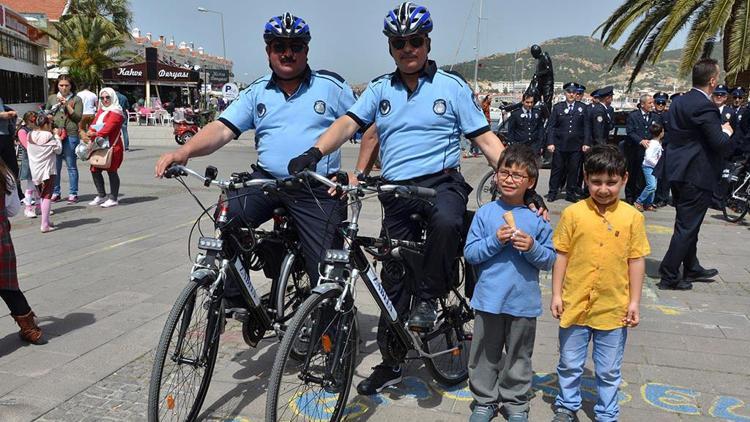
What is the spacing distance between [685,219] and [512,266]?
331 cm

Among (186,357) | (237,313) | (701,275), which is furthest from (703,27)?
(186,357)

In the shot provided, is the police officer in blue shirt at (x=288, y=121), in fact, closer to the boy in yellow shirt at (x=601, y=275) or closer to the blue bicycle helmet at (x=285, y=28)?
the blue bicycle helmet at (x=285, y=28)

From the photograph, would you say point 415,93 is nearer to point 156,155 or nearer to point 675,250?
point 675,250

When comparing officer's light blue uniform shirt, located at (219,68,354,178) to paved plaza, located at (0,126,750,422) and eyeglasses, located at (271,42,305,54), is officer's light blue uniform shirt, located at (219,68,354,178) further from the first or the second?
paved plaza, located at (0,126,750,422)

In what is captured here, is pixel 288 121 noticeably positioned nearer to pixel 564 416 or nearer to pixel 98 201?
pixel 564 416

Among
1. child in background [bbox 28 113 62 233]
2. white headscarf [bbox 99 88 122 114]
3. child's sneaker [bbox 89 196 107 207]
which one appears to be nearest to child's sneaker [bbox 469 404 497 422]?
child in background [bbox 28 113 62 233]

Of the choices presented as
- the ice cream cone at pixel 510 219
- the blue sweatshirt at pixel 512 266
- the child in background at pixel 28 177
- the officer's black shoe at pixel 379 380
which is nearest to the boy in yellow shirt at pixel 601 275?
the blue sweatshirt at pixel 512 266

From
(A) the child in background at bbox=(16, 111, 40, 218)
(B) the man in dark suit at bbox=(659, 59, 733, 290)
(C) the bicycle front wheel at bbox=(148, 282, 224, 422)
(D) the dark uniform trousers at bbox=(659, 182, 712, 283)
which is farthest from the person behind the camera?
(A) the child in background at bbox=(16, 111, 40, 218)

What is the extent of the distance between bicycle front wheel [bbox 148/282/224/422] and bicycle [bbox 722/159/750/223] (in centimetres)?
855

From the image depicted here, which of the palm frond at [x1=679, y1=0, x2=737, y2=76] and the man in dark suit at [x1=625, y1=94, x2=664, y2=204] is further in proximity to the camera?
the palm frond at [x1=679, y1=0, x2=737, y2=76]

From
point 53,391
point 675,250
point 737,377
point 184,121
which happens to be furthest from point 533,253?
point 184,121

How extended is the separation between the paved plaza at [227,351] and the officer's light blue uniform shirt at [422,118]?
1315 millimetres

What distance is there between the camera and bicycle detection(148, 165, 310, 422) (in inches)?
110

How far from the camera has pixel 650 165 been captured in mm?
9914
